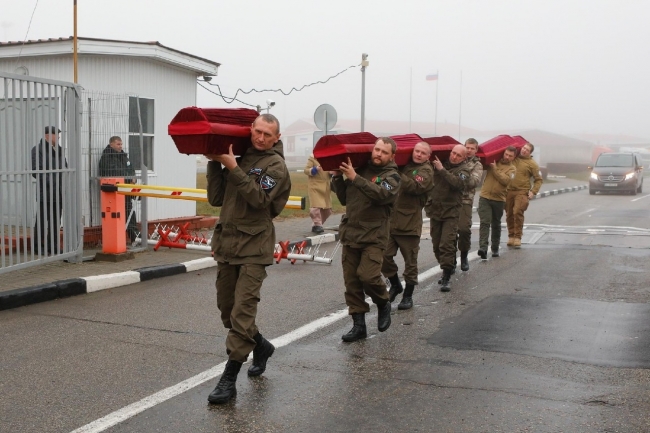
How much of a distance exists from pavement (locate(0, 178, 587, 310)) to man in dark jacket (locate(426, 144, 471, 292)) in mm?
3274

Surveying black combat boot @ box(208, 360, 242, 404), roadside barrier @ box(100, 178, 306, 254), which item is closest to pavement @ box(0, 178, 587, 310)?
roadside barrier @ box(100, 178, 306, 254)

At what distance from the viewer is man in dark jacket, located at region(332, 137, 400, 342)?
644 cm

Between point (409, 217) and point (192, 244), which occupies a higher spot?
point (409, 217)

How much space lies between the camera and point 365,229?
6.45m

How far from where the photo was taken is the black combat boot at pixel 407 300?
7855mm

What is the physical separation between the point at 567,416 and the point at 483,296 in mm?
4028

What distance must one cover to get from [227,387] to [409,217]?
3298 mm

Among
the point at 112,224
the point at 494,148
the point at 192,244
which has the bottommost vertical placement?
the point at 192,244

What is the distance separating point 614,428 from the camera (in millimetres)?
4426

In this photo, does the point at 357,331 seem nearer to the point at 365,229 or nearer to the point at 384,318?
the point at 384,318

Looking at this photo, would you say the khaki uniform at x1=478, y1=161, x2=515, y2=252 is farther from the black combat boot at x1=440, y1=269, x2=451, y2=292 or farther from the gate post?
the gate post

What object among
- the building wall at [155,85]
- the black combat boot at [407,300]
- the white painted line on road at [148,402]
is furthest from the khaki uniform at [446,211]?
the building wall at [155,85]

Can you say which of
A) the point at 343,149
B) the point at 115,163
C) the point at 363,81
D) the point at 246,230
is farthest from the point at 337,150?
the point at 363,81

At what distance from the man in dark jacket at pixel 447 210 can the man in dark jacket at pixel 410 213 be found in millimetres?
1171
